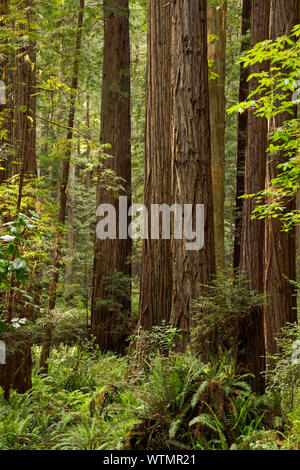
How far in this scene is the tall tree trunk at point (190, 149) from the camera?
5434mm

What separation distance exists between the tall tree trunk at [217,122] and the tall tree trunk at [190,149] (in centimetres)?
507

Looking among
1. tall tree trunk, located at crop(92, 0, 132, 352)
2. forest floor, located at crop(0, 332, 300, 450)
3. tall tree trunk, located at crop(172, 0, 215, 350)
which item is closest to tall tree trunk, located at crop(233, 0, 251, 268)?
tall tree trunk, located at crop(92, 0, 132, 352)

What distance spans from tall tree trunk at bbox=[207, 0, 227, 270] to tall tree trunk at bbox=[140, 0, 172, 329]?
3564 millimetres

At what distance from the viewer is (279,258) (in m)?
7.79

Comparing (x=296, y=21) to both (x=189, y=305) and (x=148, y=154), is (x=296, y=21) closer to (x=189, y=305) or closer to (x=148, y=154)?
(x=148, y=154)

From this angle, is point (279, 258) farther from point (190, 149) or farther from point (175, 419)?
point (175, 419)

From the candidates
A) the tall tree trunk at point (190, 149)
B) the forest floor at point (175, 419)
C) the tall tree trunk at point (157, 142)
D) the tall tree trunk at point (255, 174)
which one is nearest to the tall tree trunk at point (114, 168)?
the tall tree trunk at point (255, 174)

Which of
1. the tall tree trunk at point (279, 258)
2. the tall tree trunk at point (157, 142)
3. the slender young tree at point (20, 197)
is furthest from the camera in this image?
the tall tree trunk at point (279, 258)

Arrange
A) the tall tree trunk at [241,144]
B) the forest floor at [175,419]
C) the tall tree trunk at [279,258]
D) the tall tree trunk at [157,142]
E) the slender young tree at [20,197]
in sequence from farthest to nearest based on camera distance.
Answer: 1. the tall tree trunk at [241,144]
2. the tall tree trunk at [279,258]
3. the tall tree trunk at [157,142]
4. the slender young tree at [20,197]
5. the forest floor at [175,419]

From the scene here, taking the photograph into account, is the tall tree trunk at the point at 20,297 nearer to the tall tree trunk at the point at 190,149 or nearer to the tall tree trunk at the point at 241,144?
the tall tree trunk at the point at 190,149

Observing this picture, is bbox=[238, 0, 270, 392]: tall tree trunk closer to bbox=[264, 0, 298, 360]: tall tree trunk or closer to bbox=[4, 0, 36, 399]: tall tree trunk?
bbox=[264, 0, 298, 360]: tall tree trunk

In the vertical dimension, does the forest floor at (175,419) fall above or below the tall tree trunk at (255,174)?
below

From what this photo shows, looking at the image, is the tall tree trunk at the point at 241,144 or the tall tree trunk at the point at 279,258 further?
the tall tree trunk at the point at 241,144
